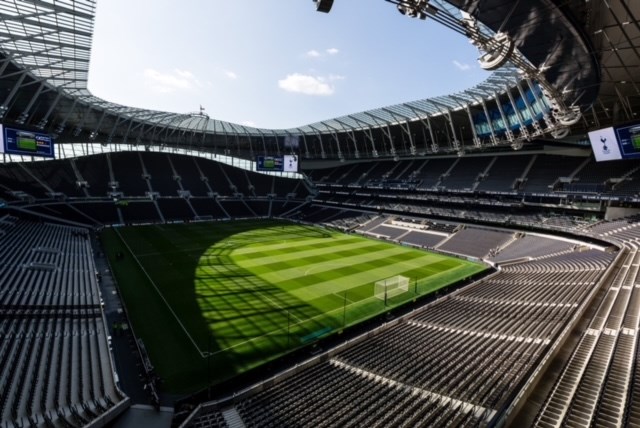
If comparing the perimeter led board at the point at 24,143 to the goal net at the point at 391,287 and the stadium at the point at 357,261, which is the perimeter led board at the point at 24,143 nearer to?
the stadium at the point at 357,261

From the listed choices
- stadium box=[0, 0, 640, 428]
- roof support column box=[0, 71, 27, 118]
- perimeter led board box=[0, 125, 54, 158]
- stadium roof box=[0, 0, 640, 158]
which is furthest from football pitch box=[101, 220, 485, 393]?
stadium roof box=[0, 0, 640, 158]

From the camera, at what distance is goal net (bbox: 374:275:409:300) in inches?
1110

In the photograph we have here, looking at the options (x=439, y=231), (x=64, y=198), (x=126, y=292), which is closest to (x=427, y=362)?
(x=126, y=292)

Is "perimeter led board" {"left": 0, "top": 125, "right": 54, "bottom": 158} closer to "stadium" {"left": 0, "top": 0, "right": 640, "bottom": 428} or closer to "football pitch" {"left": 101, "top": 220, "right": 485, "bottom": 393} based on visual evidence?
"stadium" {"left": 0, "top": 0, "right": 640, "bottom": 428}

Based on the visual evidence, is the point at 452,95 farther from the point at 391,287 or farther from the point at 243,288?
the point at 243,288

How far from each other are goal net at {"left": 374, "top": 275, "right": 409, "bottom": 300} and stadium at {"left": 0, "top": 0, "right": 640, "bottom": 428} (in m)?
0.26

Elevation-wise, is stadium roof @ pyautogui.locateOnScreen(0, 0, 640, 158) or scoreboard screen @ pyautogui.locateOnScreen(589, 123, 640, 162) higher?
stadium roof @ pyautogui.locateOnScreen(0, 0, 640, 158)

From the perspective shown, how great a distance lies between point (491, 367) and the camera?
14500 mm

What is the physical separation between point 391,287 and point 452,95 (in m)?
29.7

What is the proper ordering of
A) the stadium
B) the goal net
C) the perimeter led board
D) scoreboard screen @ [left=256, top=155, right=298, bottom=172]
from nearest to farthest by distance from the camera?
the stadium → the goal net → the perimeter led board → scoreboard screen @ [left=256, top=155, right=298, bottom=172]

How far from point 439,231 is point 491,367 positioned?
37.9 metres

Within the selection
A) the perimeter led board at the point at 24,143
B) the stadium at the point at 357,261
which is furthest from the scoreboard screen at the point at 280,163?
the perimeter led board at the point at 24,143

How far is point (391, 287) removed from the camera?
29172 millimetres

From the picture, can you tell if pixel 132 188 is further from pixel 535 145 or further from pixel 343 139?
pixel 535 145
